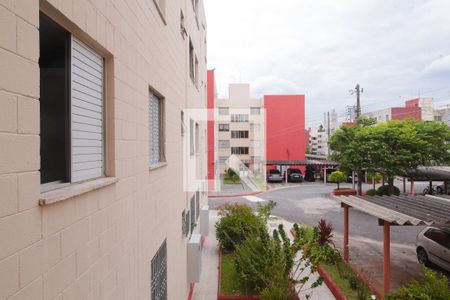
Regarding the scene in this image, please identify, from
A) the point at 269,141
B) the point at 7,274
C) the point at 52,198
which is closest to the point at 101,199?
the point at 52,198

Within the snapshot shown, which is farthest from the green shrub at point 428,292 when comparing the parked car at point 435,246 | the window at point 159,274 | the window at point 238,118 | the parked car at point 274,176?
the window at point 238,118

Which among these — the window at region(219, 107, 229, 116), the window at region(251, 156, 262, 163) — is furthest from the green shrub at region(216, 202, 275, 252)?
the window at region(219, 107, 229, 116)

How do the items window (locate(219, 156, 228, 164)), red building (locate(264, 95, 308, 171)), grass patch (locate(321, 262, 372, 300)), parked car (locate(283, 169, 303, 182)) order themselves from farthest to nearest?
1. window (locate(219, 156, 228, 164))
2. red building (locate(264, 95, 308, 171))
3. parked car (locate(283, 169, 303, 182))
4. grass patch (locate(321, 262, 372, 300))

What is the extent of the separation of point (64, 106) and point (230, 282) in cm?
812

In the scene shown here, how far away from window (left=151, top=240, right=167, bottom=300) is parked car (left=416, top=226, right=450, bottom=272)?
341 inches

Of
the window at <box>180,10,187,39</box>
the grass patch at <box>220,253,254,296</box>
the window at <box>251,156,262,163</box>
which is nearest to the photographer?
the window at <box>180,10,187,39</box>

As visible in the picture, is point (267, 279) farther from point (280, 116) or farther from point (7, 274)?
point (280, 116)

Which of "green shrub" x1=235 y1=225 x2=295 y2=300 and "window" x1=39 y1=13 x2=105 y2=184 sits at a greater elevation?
"window" x1=39 y1=13 x2=105 y2=184

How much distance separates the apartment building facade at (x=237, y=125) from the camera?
1576 inches

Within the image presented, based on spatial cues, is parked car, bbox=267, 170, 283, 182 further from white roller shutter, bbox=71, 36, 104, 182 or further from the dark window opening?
the dark window opening

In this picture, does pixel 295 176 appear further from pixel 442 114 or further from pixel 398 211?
pixel 442 114

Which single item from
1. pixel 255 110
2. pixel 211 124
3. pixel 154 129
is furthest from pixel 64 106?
pixel 255 110

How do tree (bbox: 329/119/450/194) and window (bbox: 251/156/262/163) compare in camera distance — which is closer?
tree (bbox: 329/119/450/194)

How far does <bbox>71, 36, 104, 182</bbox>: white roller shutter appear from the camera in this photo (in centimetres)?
217
